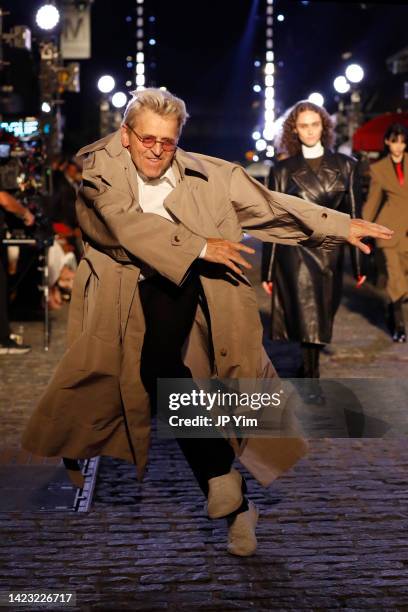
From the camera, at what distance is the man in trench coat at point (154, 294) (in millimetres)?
4617

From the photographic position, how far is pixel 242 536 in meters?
4.80

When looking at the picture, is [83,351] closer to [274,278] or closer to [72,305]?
[72,305]

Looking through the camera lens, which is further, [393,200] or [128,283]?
[393,200]

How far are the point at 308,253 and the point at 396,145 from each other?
4.19m

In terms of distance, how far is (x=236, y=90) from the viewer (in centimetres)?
8075

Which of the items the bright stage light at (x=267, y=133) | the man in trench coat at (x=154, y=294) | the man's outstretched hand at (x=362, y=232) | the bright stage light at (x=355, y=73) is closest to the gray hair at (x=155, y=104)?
the man in trench coat at (x=154, y=294)

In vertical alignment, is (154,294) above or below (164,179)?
below

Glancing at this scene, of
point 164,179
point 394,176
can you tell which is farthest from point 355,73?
point 164,179

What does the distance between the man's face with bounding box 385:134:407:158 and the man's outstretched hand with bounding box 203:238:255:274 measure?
7.77 meters

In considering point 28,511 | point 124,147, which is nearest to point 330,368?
point 28,511

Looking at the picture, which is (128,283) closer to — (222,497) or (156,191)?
(156,191)

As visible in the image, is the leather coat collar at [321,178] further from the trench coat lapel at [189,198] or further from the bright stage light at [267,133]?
the bright stage light at [267,133]

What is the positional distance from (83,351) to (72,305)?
0.75 feet

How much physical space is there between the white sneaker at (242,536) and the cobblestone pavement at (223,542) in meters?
0.04
